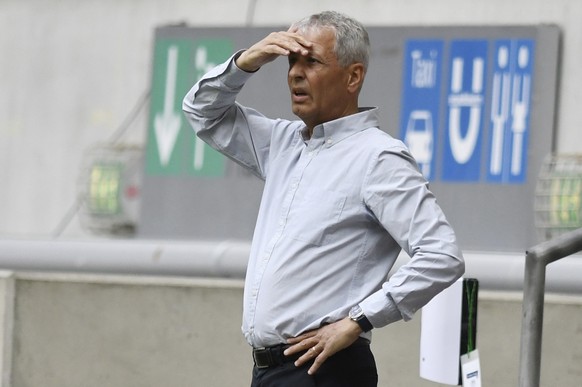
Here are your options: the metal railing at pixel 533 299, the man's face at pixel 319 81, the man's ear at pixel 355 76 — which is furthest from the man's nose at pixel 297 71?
the metal railing at pixel 533 299

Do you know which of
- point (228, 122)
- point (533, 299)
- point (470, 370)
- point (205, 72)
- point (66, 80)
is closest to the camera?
point (533, 299)

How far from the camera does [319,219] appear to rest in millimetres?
3498

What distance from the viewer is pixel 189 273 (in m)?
6.65

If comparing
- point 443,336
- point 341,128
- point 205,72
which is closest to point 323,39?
point 341,128

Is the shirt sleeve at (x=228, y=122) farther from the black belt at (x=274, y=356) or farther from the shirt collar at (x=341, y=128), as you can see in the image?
the black belt at (x=274, y=356)

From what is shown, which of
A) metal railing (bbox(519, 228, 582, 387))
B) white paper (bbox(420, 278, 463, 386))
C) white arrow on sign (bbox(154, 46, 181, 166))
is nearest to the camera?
metal railing (bbox(519, 228, 582, 387))

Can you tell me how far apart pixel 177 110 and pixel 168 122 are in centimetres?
8

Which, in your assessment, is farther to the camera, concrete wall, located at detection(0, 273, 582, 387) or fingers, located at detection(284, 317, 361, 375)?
concrete wall, located at detection(0, 273, 582, 387)

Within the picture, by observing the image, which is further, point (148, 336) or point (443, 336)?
point (148, 336)

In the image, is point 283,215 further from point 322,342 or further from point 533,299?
point 533,299

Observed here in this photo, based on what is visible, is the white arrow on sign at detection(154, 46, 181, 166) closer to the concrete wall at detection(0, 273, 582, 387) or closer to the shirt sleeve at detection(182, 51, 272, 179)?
the concrete wall at detection(0, 273, 582, 387)

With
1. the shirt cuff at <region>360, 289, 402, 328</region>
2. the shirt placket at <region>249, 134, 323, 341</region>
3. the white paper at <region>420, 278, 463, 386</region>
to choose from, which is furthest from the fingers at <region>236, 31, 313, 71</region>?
the white paper at <region>420, 278, 463, 386</region>

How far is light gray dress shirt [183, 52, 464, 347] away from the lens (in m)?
3.38

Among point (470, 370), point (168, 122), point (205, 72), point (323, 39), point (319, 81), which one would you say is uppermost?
point (323, 39)
